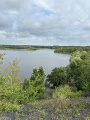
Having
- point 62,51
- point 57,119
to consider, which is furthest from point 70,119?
point 62,51

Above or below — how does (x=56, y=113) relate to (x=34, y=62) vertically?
above

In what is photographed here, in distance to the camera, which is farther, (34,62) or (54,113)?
(34,62)

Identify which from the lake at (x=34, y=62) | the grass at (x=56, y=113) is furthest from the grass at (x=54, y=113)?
the lake at (x=34, y=62)

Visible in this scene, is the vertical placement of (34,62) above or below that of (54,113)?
below

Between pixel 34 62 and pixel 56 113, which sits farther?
pixel 34 62

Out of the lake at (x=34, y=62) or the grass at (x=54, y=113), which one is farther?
the lake at (x=34, y=62)

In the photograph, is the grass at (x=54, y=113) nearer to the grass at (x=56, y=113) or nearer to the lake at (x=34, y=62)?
the grass at (x=56, y=113)

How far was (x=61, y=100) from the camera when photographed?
24.4ft

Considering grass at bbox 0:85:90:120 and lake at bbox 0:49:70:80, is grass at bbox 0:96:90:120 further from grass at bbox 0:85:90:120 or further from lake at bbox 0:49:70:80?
lake at bbox 0:49:70:80

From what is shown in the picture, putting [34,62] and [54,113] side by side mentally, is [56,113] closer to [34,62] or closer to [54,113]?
[54,113]

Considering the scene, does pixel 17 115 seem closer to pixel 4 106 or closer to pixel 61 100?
pixel 4 106

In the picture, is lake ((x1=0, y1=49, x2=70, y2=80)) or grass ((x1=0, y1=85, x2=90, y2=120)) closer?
grass ((x1=0, y1=85, x2=90, y2=120))

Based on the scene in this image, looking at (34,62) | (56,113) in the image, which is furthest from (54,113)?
(34,62)

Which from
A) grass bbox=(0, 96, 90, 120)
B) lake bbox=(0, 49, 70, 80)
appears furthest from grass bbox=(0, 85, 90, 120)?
lake bbox=(0, 49, 70, 80)
